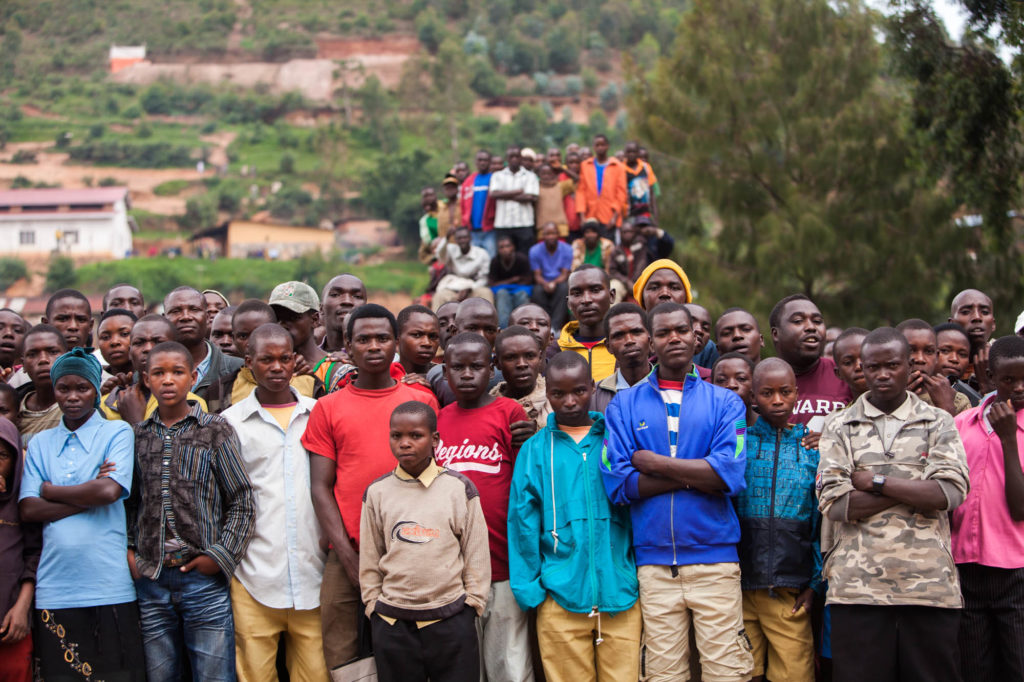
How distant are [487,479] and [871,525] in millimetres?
1559

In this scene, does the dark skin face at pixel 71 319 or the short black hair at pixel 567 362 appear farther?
the dark skin face at pixel 71 319

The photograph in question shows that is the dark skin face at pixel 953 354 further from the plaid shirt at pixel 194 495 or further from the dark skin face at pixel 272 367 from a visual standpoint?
the plaid shirt at pixel 194 495

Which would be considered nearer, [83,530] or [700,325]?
[83,530]

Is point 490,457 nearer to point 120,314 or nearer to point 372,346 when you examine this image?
point 372,346

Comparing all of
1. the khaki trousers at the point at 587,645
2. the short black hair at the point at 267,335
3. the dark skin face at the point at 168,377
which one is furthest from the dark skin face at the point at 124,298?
the khaki trousers at the point at 587,645

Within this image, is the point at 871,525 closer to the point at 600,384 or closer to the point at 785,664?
the point at 785,664

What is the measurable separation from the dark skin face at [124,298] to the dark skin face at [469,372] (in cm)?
270

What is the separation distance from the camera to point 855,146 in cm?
1468

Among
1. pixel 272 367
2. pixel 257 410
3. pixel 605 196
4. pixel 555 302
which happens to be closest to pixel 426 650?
pixel 257 410

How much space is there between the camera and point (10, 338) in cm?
548

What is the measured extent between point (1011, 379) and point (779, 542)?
1184mm

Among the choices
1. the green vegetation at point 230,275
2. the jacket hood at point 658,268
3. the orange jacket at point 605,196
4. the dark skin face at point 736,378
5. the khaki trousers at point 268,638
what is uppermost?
the green vegetation at point 230,275

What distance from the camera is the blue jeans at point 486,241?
34.6ft

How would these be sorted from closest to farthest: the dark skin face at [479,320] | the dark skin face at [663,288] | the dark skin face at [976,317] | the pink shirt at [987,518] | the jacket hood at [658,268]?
the pink shirt at [987,518] < the dark skin face at [479,320] < the dark skin face at [976,317] < the dark skin face at [663,288] < the jacket hood at [658,268]
